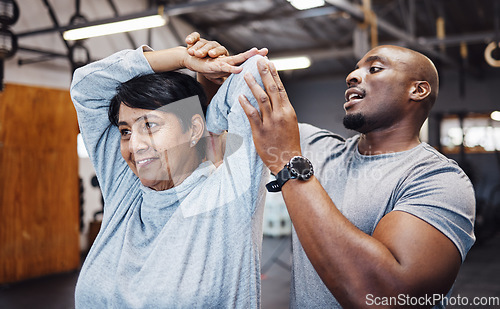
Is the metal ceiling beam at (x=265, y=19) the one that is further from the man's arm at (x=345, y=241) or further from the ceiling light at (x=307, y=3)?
the man's arm at (x=345, y=241)

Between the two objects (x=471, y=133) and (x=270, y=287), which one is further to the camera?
(x=471, y=133)

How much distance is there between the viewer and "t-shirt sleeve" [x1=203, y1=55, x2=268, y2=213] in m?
0.95

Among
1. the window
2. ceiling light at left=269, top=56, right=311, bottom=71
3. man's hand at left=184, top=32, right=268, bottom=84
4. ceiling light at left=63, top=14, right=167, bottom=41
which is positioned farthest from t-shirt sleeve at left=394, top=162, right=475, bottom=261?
the window

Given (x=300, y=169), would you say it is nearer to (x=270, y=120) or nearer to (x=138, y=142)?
(x=270, y=120)

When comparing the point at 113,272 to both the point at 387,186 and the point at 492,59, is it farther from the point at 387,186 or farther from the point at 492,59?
the point at 492,59

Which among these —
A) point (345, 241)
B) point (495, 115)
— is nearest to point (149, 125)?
point (345, 241)

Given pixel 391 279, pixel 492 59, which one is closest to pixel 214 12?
pixel 492 59

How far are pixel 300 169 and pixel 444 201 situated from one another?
354 millimetres

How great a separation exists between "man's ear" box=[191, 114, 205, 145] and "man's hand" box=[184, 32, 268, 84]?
0.35 ft

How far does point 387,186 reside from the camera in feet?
3.85

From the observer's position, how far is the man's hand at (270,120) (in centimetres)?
93

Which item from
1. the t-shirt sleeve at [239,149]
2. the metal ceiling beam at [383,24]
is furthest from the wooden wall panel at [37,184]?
the t-shirt sleeve at [239,149]

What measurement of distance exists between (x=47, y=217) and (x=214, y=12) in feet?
17.3

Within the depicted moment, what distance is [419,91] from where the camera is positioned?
52.1 inches
